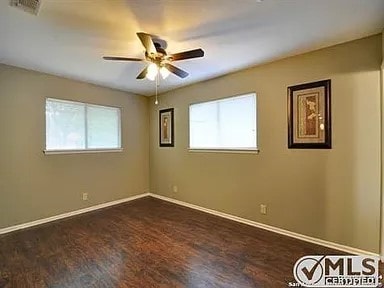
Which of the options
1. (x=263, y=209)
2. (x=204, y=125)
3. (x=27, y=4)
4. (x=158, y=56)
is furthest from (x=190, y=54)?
(x=263, y=209)

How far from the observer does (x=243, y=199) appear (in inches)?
139

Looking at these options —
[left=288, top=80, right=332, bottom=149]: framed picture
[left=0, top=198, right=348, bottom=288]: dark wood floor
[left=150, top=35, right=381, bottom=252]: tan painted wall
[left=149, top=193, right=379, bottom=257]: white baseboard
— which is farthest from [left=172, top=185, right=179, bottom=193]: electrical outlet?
[left=288, top=80, right=332, bottom=149]: framed picture

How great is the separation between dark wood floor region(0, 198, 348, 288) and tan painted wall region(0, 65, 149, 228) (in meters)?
0.39

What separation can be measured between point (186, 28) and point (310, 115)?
5.77ft

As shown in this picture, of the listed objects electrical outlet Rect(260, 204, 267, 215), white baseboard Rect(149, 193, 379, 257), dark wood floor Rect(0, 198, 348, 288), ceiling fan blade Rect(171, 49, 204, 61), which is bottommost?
dark wood floor Rect(0, 198, 348, 288)

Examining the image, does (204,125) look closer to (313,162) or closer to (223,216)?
(223,216)

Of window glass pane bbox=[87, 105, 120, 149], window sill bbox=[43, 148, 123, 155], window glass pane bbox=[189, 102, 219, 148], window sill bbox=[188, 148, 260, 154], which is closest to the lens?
window sill bbox=[188, 148, 260, 154]

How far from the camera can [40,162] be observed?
3.55m

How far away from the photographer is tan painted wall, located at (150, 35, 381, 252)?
7.97 ft

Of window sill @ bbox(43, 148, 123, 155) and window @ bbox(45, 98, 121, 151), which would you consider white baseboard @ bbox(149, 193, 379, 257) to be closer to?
window sill @ bbox(43, 148, 123, 155)

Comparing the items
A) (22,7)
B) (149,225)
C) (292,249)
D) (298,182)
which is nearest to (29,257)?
(149,225)

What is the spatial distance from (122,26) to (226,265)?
255 centimetres

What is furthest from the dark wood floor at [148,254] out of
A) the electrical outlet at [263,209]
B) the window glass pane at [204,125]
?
the window glass pane at [204,125]

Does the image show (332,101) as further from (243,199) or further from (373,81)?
(243,199)
